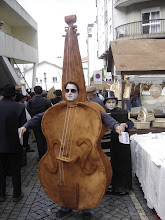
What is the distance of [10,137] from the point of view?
424cm

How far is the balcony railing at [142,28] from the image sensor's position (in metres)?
22.3

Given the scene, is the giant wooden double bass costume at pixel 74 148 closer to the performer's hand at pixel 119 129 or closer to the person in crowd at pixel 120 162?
the performer's hand at pixel 119 129

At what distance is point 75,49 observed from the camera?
3.55m

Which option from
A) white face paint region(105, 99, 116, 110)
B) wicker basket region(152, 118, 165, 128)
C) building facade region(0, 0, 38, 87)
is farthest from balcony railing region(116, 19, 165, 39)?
white face paint region(105, 99, 116, 110)

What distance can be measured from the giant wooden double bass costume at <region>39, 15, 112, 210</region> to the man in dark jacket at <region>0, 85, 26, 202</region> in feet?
2.68

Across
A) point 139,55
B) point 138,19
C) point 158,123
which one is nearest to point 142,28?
point 138,19

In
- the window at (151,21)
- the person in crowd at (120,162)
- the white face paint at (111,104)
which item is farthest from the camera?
the window at (151,21)

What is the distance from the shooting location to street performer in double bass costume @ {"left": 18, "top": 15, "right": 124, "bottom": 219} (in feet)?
11.1

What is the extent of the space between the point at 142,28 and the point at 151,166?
2087 cm

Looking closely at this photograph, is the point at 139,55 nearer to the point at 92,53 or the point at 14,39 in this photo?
the point at 14,39

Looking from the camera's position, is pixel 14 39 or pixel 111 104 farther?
pixel 14 39

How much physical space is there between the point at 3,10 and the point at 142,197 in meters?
13.2

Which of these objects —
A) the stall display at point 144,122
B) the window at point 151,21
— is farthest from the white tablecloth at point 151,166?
the window at point 151,21

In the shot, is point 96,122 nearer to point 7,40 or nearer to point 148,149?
point 148,149
